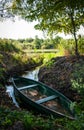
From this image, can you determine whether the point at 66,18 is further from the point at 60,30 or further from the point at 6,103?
the point at 6,103

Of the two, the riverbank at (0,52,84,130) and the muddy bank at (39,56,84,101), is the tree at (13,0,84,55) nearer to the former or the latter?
the muddy bank at (39,56,84,101)

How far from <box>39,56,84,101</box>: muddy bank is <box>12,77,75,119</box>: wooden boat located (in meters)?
0.79

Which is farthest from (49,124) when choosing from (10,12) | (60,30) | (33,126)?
(60,30)

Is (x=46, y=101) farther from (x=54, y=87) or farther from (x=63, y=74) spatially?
(x=63, y=74)

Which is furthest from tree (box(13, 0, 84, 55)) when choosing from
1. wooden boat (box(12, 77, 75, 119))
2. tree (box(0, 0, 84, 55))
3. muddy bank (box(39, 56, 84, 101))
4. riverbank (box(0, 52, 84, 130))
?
wooden boat (box(12, 77, 75, 119))

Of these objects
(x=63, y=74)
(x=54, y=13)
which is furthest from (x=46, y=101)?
(x=54, y=13)

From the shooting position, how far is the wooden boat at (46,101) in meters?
6.94

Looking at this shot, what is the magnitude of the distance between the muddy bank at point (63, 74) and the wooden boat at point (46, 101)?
788 mm

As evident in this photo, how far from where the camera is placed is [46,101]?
805 cm

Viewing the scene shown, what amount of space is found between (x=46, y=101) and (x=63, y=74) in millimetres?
3553

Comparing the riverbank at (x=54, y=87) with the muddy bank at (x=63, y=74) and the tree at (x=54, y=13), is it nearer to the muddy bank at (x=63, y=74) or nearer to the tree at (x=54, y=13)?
the muddy bank at (x=63, y=74)

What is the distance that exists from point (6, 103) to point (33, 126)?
7.52 feet

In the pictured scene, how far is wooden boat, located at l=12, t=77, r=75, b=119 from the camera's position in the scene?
694cm

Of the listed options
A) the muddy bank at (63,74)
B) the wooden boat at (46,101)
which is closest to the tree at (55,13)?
the muddy bank at (63,74)
